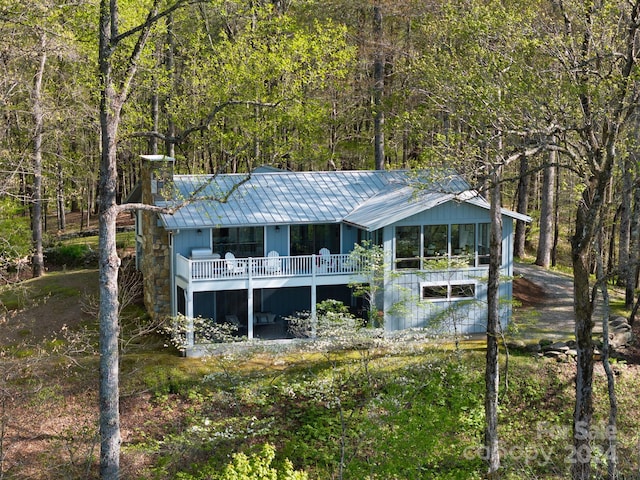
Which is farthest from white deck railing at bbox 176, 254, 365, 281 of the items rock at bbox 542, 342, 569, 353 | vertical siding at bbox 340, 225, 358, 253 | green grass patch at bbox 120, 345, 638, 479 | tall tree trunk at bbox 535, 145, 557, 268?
tall tree trunk at bbox 535, 145, 557, 268

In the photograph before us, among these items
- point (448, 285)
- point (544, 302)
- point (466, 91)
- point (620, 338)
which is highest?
point (466, 91)

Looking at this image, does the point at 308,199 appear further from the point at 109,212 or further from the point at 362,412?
the point at 109,212

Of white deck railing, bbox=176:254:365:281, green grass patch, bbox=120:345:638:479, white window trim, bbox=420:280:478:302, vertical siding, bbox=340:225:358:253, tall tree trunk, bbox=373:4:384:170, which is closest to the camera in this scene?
green grass patch, bbox=120:345:638:479

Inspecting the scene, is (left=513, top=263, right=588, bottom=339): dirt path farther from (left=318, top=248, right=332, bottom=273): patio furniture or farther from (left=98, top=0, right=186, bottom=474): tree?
(left=98, top=0, right=186, bottom=474): tree

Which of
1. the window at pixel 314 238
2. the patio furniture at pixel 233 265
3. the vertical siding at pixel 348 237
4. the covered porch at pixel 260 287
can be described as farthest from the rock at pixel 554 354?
the patio furniture at pixel 233 265

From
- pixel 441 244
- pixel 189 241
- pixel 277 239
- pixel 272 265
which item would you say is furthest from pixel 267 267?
pixel 441 244

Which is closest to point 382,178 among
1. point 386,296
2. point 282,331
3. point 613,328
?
point 386,296

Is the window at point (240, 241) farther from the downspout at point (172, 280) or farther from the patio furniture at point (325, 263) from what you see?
→ the patio furniture at point (325, 263)
